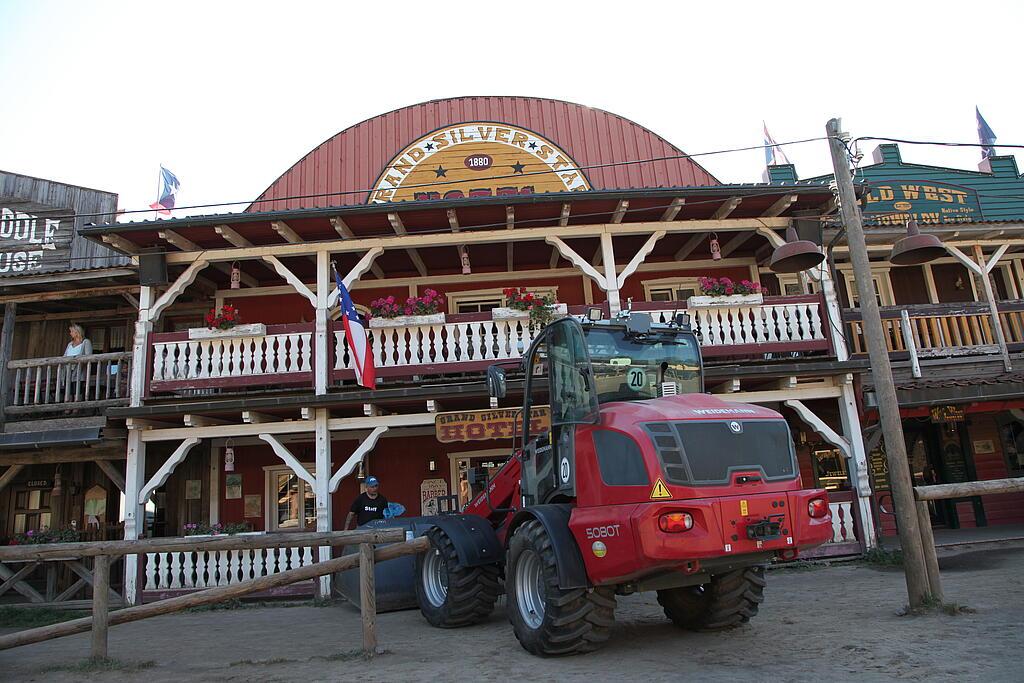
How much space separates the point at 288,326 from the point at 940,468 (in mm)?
12957

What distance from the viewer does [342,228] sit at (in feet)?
36.4

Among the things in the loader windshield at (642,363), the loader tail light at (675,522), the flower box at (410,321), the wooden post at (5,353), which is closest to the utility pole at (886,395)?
the loader windshield at (642,363)

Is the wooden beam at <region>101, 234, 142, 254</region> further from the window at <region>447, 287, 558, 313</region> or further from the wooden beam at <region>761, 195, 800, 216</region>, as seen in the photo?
the wooden beam at <region>761, 195, 800, 216</region>

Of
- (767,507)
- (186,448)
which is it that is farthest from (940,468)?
(186,448)

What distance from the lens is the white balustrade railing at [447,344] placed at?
10750 mm

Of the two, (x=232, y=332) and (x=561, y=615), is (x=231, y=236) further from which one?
(x=561, y=615)

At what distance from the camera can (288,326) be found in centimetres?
1116

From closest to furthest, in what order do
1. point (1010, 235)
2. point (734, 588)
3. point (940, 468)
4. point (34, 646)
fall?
point (734, 588)
point (34, 646)
point (1010, 235)
point (940, 468)

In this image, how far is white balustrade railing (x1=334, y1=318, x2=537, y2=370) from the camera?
35.3ft

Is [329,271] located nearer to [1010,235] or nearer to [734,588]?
[734,588]

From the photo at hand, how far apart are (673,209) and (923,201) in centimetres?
891

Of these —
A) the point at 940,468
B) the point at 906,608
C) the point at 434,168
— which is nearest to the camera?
the point at 906,608

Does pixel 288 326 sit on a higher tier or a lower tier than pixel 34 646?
higher

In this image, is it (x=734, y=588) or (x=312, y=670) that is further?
(x=734, y=588)
